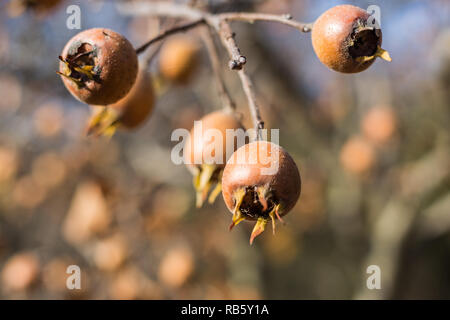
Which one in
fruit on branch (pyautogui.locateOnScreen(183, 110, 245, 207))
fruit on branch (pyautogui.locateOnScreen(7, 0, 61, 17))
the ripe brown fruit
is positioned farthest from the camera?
the ripe brown fruit

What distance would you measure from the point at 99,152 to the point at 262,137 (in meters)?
2.71

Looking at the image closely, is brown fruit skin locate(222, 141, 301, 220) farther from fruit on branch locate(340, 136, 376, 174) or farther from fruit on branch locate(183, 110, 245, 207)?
fruit on branch locate(340, 136, 376, 174)

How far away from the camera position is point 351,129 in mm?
5062

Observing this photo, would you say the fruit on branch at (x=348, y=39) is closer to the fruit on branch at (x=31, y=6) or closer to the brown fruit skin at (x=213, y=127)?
the brown fruit skin at (x=213, y=127)

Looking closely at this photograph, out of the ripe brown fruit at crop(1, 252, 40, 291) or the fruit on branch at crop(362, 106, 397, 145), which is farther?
the fruit on branch at crop(362, 106, 397, 145)

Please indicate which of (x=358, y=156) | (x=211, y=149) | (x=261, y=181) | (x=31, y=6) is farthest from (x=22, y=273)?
(x=358, y=156)

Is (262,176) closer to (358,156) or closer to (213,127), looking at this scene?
(213,127)

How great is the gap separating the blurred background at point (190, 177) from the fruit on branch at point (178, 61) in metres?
0.06

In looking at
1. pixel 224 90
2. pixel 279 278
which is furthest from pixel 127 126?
pixel 279 278

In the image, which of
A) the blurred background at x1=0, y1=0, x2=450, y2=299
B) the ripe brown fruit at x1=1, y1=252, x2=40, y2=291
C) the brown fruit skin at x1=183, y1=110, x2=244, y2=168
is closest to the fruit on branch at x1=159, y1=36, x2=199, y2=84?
the blurred background at x1=0, y1=0, x2=450, y2=299

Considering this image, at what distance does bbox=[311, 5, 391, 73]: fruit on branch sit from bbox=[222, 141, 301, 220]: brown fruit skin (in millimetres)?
308

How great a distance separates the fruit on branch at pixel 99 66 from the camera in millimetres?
1138

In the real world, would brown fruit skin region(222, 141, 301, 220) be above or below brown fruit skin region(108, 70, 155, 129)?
below

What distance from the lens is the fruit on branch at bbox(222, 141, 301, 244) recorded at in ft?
3.30
